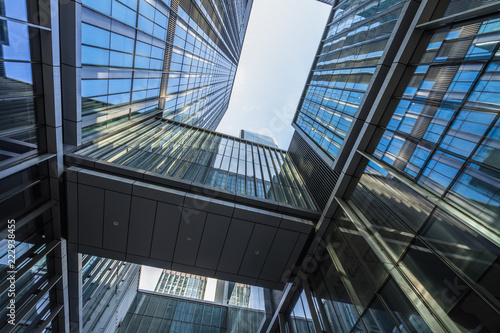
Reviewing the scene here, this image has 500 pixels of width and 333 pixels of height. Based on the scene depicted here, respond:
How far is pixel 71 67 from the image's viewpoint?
27.7ft

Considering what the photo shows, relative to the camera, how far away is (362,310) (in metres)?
7.78

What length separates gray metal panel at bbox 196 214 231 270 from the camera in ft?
36.0

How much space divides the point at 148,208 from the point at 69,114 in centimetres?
556

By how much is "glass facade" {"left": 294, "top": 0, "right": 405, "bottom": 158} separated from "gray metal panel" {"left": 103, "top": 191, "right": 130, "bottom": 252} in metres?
13.3

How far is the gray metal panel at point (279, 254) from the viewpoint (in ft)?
37.7

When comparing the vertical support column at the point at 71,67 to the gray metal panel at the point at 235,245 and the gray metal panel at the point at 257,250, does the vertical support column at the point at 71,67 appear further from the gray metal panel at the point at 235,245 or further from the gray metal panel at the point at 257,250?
the gray metal panel at the point at 257,250

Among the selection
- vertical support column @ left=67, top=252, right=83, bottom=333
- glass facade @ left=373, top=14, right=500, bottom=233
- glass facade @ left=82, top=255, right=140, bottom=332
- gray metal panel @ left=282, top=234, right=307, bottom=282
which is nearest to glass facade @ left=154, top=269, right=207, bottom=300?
glass facade @ left=82, top=255, right=140, bottom=332

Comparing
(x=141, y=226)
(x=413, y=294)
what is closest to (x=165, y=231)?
(x=141, y=226)

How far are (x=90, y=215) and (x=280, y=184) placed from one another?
1274 cm

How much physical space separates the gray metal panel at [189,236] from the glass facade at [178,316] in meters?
15.4

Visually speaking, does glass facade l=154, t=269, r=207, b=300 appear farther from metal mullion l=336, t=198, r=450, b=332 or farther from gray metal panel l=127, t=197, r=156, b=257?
metal mullion l=336, t=198, r=450, b=332

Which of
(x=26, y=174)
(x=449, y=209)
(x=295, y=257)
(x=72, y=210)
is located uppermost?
(x=449, y=209)

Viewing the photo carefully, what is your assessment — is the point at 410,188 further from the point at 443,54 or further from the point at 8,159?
the point at 8,159

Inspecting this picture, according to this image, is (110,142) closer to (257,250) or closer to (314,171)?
(257,250)
